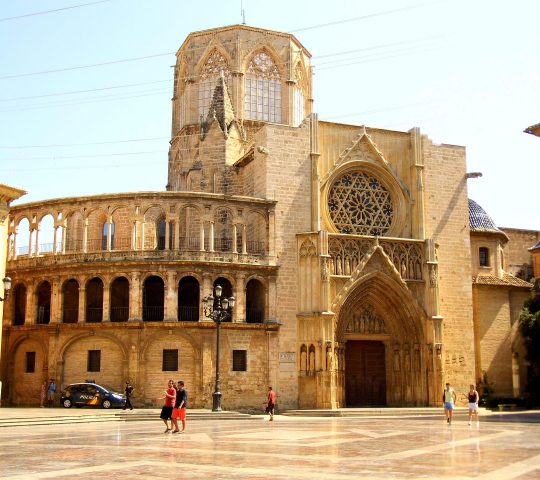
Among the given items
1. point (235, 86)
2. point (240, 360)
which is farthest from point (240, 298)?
point (235, 86)

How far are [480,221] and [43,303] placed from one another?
2682cm

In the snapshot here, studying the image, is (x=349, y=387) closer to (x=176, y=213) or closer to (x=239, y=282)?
(x=239, y=282)

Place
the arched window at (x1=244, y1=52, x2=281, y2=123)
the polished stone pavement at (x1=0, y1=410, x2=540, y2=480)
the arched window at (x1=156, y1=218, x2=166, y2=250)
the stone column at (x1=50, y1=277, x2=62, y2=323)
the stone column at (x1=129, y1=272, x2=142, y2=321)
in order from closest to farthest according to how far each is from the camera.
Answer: the polished stone pavement at (x1=0, y1=410, x2=540, y2=480) < the stone column at (x1=129, y1=272, x2=142, y2=321) < the stone column at (x1=50, y1=277, x2=62, y2=323) < the arched window at (x1=156, y1=218, x2=166, y2=250) < the arched window at (x1=244, y1=52, x2=281, y2=123)

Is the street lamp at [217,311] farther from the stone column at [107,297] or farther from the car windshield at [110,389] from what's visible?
the stone column at [107,297]

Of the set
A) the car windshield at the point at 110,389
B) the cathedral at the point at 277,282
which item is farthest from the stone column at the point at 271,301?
the car windshield at the point at 110,389

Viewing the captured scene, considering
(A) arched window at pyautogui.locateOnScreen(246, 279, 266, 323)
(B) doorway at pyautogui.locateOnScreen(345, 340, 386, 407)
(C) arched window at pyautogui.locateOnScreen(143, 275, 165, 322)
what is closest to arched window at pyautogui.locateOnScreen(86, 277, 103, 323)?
(C) arched window at pyautogui.locateOnScreen(143, 275, 165, 322)

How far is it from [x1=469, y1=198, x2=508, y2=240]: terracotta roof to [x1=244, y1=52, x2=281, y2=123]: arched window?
13733 mm

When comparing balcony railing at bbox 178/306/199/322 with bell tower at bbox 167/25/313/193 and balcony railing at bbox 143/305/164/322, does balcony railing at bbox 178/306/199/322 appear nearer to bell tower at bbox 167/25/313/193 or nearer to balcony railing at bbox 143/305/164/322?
balcony railing at bbox 143/305/164/322

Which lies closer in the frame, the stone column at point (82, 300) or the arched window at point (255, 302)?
the stone column at point (82, 300)

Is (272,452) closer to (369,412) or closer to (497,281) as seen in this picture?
(369,412)

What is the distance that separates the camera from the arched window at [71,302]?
37125 millimetres

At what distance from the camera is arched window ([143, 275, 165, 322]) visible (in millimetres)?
36344

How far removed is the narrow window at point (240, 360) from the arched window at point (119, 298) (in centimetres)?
611

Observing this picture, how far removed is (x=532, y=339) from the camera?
40.9 m
